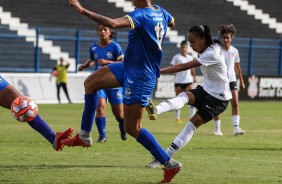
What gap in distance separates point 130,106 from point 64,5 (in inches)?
1185

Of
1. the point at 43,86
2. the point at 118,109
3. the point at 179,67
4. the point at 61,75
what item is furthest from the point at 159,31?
the point at 43,86

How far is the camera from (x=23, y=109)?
10.4 m

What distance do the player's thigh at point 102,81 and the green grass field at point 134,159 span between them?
3.66 feet

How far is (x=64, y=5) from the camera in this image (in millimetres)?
39812

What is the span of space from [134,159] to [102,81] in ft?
6.86

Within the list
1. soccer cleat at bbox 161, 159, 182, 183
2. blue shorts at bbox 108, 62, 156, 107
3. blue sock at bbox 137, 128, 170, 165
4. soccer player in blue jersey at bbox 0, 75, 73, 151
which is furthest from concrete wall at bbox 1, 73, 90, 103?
soccer cleat at bbox 161, 159, 182, 183

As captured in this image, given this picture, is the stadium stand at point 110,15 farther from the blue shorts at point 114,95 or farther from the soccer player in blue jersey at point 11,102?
the soccer player in blue jersey at point 11,102

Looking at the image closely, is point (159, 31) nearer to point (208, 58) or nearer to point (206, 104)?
point (208, 58)

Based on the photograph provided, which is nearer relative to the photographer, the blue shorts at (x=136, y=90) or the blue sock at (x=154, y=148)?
the blue sock at (x=154, y=148)

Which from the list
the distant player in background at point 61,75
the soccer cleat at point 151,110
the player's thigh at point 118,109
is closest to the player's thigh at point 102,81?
the soccer cleat at point 151,110

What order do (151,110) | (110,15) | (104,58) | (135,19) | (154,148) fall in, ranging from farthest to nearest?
(110,15), (104,58), (151,110), (154,148), (135,19)

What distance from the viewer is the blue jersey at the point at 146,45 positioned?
33.5 ft

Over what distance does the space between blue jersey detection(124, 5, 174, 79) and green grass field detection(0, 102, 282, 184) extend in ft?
4.38

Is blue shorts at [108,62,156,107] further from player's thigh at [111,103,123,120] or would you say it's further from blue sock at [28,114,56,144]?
player's thigh at [111,103,123,120]
